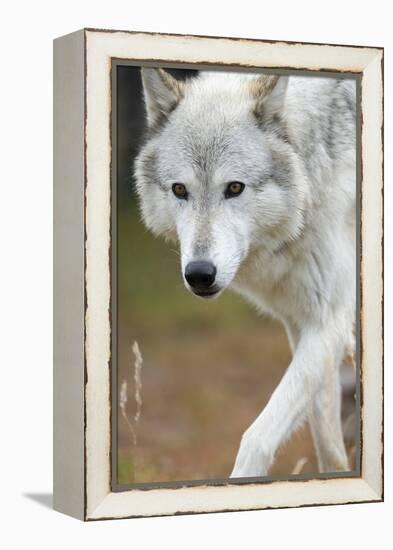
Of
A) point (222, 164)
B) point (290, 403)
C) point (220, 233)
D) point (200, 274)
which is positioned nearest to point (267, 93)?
point (222, 164)

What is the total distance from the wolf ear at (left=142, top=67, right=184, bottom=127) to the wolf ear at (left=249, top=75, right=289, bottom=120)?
1.33 ft

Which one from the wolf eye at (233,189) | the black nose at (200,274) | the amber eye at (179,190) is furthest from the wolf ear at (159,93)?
the black nose at (200,274)

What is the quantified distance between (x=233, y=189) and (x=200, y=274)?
0.58m

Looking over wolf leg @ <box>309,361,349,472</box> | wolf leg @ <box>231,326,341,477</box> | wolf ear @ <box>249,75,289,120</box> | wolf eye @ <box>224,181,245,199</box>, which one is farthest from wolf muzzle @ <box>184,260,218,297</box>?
wolf leg @ <box>309,361,349,472</box>

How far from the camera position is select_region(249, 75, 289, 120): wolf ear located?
6617mm

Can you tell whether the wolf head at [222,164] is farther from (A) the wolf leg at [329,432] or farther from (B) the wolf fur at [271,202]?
(A) the wolf leg at [329,432]

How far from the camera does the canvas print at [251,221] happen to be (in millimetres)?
6320

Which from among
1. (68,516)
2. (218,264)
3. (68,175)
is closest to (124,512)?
(68,516)

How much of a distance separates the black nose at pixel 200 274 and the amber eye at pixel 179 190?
1.59ft

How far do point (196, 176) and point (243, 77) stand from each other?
635 mm

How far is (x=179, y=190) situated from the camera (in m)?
6.48

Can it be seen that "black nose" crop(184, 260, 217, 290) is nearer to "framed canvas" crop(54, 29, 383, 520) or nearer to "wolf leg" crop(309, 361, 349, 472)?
"framed canvas" crop(54, 29, 383, 520)

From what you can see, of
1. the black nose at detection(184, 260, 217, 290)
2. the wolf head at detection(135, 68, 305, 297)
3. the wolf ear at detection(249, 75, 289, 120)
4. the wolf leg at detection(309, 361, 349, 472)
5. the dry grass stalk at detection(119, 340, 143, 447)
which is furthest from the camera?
the wolf leg at detection(309, 361, 349, 472)

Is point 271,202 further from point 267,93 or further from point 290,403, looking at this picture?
point 290,403
